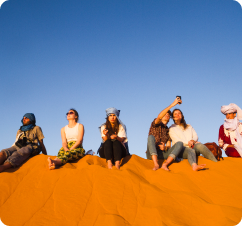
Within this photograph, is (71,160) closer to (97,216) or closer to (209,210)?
(97,216)

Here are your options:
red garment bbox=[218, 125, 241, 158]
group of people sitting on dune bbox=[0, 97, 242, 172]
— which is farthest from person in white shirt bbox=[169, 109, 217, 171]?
red garment bbox=[218, 125, 241, 158]

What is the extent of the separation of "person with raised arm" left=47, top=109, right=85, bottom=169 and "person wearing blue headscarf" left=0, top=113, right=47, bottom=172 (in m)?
0.81

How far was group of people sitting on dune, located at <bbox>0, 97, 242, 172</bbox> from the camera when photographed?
5.33m

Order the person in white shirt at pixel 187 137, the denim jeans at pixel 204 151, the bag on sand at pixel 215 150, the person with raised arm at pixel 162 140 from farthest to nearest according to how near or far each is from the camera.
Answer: the bag on sand at pixel 215 150 < the denim jeans at pixel 204 151 < the person in white shirt at pixel 187 137 < the person with raised arm at pixel 162 140

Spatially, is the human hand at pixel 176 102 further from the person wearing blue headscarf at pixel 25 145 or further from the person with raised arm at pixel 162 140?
the person wearing blue headscarf at pixel 25 145

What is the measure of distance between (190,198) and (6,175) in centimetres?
383

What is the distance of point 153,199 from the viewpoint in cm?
383

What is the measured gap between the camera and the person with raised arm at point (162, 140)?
17.8 feet

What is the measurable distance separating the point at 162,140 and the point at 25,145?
3831mm

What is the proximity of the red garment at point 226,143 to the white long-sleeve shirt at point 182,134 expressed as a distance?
111cm

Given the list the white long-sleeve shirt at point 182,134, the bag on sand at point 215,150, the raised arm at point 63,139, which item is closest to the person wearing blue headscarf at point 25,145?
the raised arm at point 63,139

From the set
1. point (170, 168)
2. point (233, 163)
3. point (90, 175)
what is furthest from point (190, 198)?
point (233, 163)

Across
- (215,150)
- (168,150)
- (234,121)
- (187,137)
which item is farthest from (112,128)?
(234,121)

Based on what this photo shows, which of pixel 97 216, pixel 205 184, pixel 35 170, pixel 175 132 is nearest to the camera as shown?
pixel 97 216
